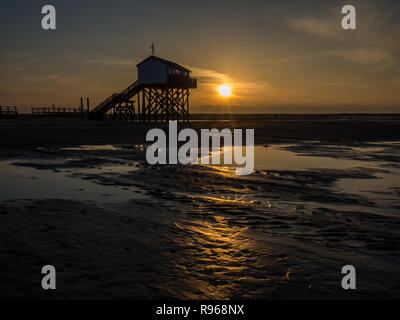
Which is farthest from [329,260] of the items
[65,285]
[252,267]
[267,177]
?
[267,177]

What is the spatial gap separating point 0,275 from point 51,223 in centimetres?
202

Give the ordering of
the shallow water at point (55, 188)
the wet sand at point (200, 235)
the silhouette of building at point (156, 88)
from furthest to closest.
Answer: the silhouette of building at point (156, 88) → the shallow water at point (55, 188) → the wet sand at point (200, 235)

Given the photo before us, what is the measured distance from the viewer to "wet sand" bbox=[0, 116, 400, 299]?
3.72m

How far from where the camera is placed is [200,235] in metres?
5.27

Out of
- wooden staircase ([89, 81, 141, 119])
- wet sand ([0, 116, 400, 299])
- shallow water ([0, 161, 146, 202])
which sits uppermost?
wooden staircase ([89, 81, 141, 119])

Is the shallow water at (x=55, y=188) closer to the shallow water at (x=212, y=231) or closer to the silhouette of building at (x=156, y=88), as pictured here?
the shallow water at (x=212, y=231)

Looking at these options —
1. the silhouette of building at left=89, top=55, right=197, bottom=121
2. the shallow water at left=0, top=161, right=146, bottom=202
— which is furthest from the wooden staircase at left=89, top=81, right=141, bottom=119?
the shallow water at left=0, top=161, right=146, bottom=202

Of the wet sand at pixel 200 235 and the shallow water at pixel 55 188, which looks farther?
the shallow water at pixel 55 188

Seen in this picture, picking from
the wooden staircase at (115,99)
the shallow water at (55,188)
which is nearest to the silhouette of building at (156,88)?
the wooden staircase at (115,99)

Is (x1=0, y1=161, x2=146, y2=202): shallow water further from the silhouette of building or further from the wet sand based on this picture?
the silhouette of building

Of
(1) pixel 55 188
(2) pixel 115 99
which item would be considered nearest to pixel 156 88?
(2) pixel 115 99

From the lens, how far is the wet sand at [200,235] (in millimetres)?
3717

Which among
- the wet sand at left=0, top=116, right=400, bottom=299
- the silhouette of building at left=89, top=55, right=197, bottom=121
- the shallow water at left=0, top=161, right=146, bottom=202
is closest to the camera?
the wet sand at left=0, top=116, right=400, bottom=299
